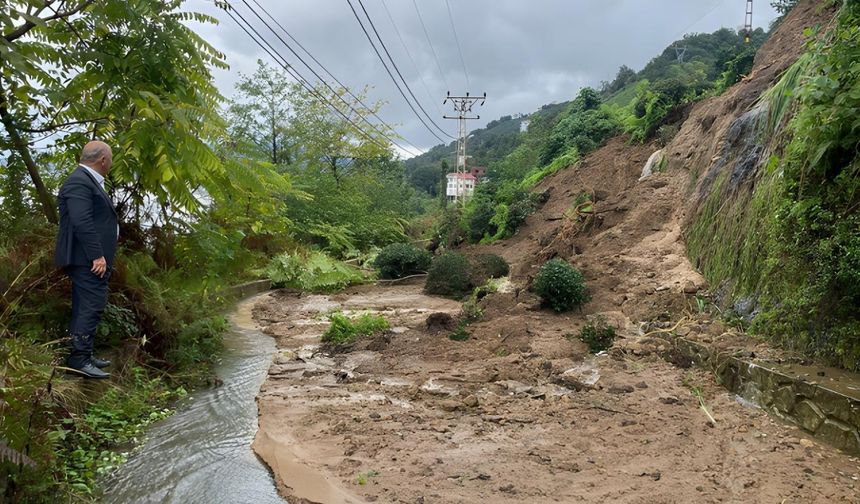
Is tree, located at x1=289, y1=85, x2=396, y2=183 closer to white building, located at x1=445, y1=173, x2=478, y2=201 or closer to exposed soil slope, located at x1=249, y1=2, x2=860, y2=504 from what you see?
white building, located at x1=445, y1=173, x2=478, y2=201

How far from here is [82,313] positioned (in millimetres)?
4230

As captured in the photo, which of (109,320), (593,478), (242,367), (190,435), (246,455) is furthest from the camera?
(242,367)

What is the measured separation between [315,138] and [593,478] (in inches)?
1001

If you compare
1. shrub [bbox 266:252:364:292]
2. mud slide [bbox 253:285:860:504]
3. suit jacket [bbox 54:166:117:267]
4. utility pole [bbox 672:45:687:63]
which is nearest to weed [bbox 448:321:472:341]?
mud slide [bbox 253:285:860:504]

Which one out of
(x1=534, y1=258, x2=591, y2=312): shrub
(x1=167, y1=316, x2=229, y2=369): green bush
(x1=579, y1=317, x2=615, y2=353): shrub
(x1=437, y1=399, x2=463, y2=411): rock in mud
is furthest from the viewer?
(x1=534, y1=258, x2=591, y2=312): shrub

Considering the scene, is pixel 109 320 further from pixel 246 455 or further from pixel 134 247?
pixel 246 455

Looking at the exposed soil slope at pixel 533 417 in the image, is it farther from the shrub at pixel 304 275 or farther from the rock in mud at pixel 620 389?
the shrub at pixel 304 275

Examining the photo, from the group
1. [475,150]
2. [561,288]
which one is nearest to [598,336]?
[561,288]

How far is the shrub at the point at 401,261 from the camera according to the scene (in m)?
17.6

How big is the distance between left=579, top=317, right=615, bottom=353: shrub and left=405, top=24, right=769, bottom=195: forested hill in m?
10.7

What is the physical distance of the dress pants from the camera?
4223mm

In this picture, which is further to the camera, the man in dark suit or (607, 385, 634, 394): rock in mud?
(607, 385, 634, 394): rock in mud

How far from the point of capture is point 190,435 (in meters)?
4.49

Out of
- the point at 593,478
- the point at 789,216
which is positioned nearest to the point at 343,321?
the point at 593,478
